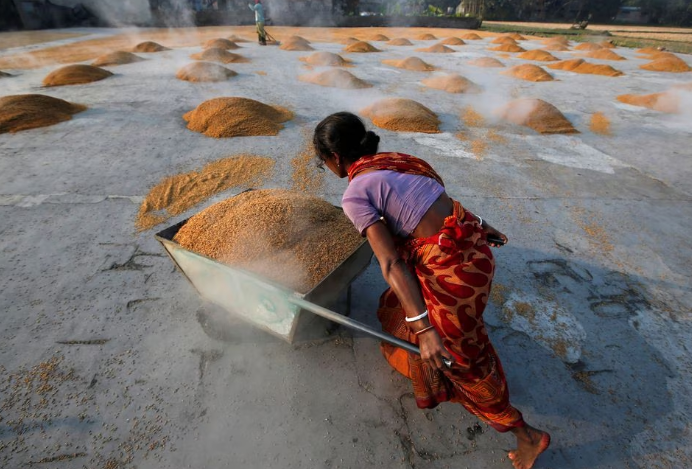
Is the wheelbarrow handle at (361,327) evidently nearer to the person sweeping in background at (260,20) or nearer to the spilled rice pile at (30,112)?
the spilled rice pile at (30,112)

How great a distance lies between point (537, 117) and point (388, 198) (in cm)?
644

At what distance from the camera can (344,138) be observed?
171cm

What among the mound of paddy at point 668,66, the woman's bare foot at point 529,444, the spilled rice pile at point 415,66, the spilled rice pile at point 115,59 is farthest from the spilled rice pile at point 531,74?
the spilled rice pile at point 115,59

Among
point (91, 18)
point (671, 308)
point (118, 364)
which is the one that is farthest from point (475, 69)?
point (91, 18)

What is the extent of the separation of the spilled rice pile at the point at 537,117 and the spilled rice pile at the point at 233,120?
4594mm

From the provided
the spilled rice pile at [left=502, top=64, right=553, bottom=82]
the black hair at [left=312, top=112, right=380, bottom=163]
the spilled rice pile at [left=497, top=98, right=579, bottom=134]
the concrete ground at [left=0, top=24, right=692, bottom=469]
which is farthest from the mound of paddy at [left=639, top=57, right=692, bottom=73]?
the black hair at [left=312, top=112, right=380, bottom=163]

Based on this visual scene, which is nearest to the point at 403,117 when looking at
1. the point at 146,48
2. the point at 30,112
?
the point at 30,112

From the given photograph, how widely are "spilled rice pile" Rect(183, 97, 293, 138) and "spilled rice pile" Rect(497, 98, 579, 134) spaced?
4.59 m

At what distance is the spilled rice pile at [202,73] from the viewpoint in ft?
29.5

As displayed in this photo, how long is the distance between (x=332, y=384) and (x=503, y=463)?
39.0 inches

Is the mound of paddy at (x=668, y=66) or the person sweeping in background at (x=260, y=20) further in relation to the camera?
the person sweeping in background at (x=260, y=20)

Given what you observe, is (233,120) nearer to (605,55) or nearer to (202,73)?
(202,73)

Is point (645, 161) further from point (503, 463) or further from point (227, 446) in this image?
point (227, 446)

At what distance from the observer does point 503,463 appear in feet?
5.80
